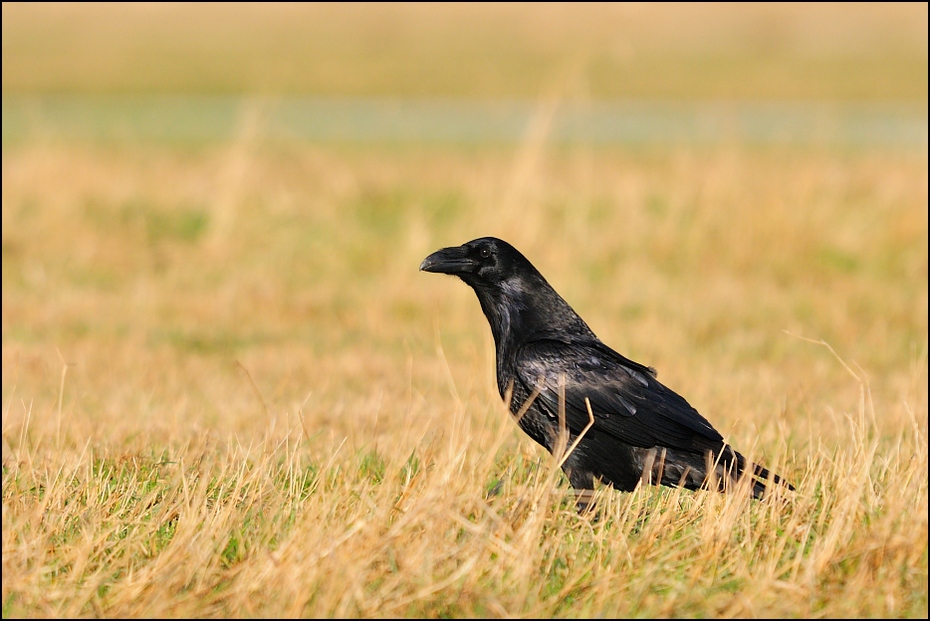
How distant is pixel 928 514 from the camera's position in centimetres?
344

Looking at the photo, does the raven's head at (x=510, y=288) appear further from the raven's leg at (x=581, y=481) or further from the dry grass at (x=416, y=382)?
the raven's leg at (x=581, y=481)

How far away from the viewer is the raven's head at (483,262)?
4.56m

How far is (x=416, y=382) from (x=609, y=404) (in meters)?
2.88

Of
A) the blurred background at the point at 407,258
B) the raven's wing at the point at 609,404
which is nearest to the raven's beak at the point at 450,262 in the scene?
the blurred background at the point at 407,258

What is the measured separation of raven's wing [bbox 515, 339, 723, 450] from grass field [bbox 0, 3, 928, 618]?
0.22 metres

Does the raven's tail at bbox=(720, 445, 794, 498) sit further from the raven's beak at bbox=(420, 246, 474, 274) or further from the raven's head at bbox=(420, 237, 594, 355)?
the raven's beak at bbox=(420, 246, 474, 274)

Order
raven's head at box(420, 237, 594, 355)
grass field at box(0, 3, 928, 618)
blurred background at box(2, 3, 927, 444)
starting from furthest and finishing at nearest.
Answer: blurred background at box(2, 3, 927, 444)
raven's head at box(420, 237, 594, 355)
grass field at box(0, 3, 928, 618)

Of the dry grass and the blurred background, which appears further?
the blurred background

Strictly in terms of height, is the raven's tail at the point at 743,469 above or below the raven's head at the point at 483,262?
below

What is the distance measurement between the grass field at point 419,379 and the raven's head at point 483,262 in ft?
1.52

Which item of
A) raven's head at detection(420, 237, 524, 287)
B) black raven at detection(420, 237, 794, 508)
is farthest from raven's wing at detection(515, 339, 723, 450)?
raven's head at detection(420, 237, 524, 287)

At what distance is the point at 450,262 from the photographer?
4555 millimetres

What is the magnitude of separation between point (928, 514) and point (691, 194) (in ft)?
25.2

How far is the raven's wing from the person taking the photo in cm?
427
